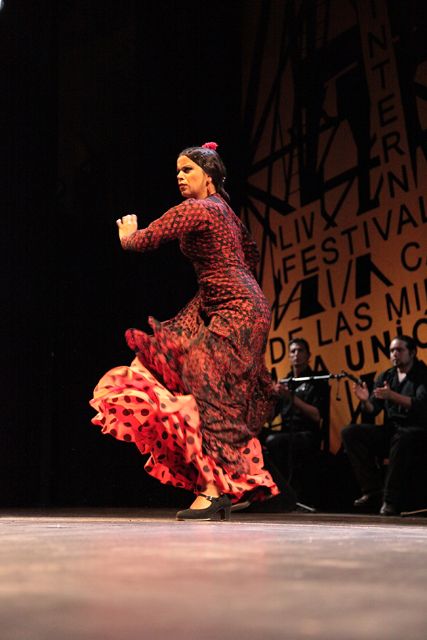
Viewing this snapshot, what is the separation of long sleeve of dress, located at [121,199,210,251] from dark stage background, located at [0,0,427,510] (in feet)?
8.47

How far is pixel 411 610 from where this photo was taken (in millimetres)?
880

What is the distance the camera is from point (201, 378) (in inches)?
125

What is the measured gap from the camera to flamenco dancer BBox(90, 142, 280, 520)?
3.11 m

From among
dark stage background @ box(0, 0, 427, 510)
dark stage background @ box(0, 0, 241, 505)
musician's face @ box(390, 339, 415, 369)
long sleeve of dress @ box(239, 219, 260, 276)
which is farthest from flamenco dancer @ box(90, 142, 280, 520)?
dark stage background @ box(0, 0, 241, 505)

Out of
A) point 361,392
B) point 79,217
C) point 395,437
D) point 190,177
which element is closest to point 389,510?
point 395,437

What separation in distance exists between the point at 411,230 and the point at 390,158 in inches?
18.5

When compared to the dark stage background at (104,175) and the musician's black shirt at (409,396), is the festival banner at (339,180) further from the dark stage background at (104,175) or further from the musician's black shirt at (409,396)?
the musician's black shirt at (409,396)

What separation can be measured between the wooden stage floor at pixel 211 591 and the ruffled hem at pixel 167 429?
4.37 ft

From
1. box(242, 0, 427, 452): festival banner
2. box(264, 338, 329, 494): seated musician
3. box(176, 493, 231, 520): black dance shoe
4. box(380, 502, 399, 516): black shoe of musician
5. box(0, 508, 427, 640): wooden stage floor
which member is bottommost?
box(0, 508, 427, 640): wooden stage floor

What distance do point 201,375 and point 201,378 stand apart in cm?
1

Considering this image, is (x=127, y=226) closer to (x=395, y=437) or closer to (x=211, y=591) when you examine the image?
(x=395, y=437)

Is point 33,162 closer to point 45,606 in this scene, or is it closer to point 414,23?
point 414,23

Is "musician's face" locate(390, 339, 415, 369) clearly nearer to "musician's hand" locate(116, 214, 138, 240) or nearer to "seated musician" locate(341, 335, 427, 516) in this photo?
"seated musician" locate(341, 335, 427, 516)

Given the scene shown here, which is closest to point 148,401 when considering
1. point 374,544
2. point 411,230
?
point 374,544
